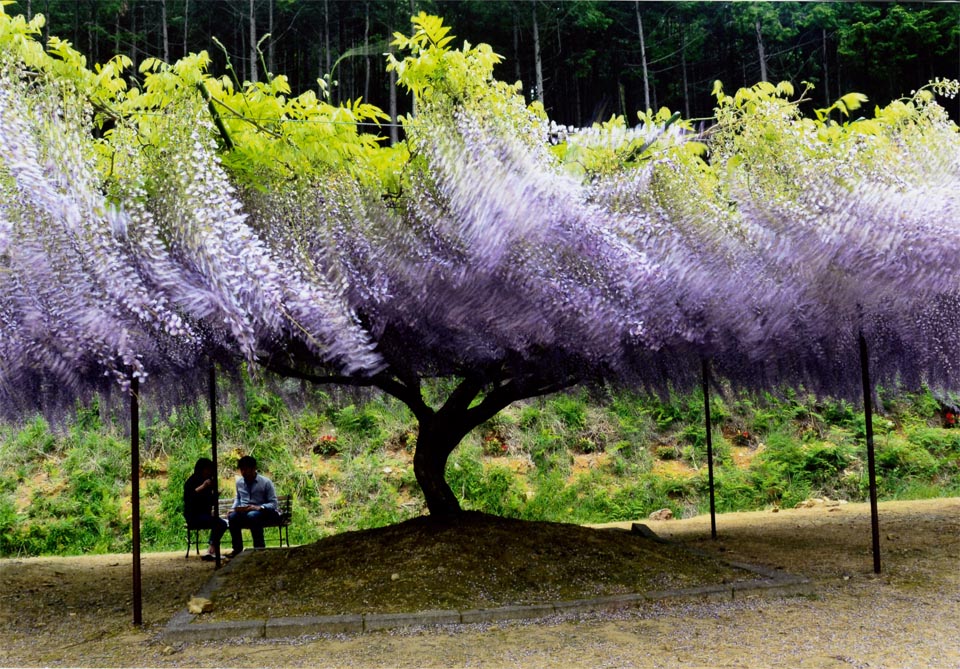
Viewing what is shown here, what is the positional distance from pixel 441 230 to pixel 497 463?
681 centimetres

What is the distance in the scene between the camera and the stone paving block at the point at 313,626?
396 cm

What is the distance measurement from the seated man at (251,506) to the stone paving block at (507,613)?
2783 mm

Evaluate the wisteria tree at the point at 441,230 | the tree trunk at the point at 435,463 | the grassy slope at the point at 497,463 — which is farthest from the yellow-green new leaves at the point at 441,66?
the grassy slope at the point at 497,463

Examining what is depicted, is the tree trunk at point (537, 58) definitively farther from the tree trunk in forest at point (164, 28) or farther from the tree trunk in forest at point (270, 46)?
the tree trunk in forest at point (164, 28)

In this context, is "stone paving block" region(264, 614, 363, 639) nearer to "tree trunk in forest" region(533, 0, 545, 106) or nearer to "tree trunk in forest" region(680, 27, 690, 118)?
"tree trunk in forest" region(533, 0, 545, 106)

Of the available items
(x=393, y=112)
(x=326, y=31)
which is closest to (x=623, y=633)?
(x=393, y=112)

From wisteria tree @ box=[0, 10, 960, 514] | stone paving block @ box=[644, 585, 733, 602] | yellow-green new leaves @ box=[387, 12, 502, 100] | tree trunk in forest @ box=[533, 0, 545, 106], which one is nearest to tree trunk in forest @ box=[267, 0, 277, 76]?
wisteria tree @ box=[0, 10, 960, 514]

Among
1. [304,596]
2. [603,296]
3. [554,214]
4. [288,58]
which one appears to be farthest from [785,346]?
[288,58]

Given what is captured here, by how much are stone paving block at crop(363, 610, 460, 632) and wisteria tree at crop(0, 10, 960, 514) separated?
1.17 metres

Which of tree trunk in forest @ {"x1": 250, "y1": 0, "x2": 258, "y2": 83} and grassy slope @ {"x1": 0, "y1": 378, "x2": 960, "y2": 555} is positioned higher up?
tree trunk in forest @ {"x1": 250, "y1": 0, "x2": 258, "y2": 83}

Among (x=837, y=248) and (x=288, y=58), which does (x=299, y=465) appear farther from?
(x=837, y=248)

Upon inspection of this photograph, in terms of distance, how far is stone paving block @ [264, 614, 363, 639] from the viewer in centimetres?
396

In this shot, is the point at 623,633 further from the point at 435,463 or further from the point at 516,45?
the point at 516,45

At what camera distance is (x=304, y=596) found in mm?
4449
